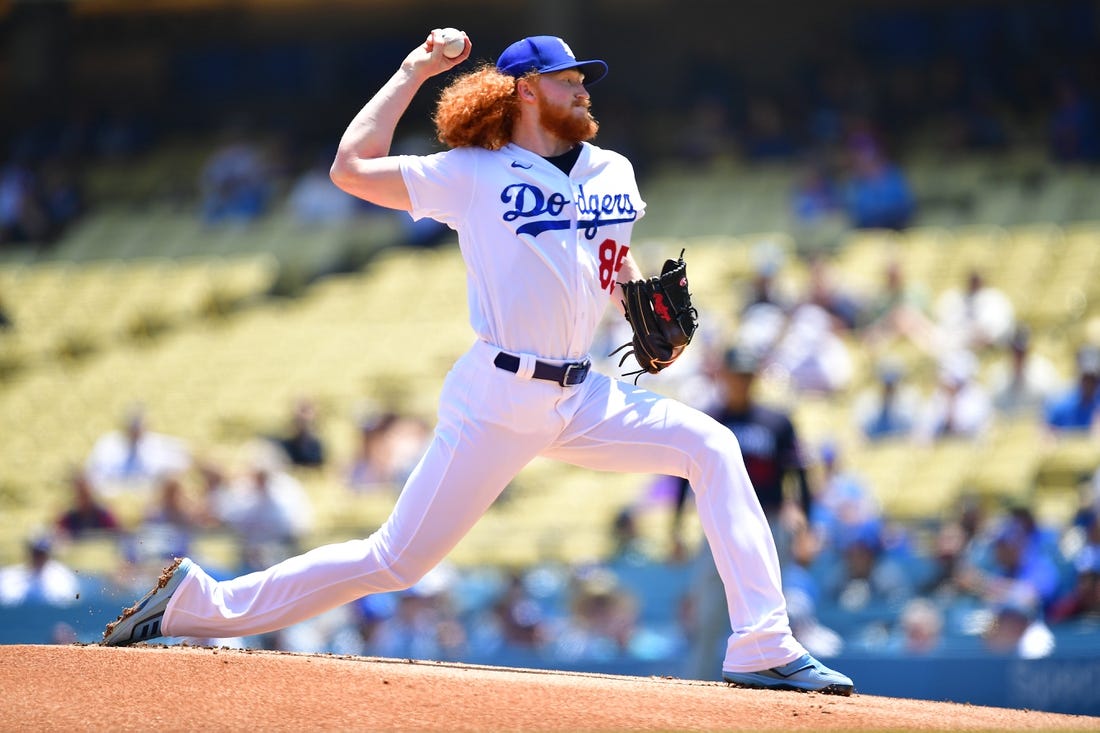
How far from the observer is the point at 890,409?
10258 mm

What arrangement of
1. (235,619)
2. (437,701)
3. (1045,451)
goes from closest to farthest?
(437,701)
(235,619)
(1045,451)

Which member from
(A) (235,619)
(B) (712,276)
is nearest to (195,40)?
(B) (712,276)

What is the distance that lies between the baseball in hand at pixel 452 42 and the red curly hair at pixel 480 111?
112 millimetres

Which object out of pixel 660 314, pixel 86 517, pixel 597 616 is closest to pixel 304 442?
pixel 86 517

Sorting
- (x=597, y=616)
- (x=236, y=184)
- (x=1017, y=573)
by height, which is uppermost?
(x=236, y=184)

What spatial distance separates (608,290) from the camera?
4.82 m

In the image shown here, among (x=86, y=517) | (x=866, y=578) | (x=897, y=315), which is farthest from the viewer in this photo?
(x=897, y=315)

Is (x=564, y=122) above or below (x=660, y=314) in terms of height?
above

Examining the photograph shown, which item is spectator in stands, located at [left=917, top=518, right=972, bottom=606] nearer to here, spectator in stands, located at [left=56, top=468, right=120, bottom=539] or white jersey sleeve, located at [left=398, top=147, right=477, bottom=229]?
white jersey sleeve, located at [left=398, top=147, right=477, bottom=229]

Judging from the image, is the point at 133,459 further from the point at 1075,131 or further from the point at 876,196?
the point at 1075,131

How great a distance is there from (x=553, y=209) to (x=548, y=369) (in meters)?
0.47

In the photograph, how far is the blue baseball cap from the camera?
4688 millimetres

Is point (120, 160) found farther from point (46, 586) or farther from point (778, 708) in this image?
point (778, 708)

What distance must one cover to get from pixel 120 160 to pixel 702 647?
13867 millimetres
